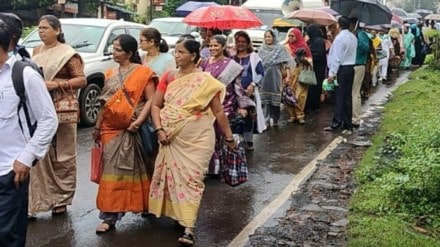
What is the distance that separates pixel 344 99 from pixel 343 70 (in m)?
0.49

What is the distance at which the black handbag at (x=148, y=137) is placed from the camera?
581 centimetres

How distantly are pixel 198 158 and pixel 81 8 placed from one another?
26117 mm

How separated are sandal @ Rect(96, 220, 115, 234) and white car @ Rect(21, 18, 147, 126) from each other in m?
5.30

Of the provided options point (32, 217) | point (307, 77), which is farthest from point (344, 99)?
point (32, 217)

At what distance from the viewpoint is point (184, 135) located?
5531mm

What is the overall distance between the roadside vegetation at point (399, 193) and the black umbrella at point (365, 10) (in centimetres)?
280

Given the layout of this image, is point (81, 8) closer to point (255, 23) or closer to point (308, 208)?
point (255, 23)

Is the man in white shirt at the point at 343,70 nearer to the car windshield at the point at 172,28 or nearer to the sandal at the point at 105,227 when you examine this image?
the sandal at the point at 105,227

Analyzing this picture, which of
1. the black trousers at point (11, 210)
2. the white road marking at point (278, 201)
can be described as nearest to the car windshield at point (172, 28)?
the white road marking at point (278, 201)

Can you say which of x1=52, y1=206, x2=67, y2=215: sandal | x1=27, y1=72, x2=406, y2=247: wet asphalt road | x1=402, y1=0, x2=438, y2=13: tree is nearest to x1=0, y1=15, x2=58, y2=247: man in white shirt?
x1=27, y1=72, x2=406, y2=247: wet asphalt road

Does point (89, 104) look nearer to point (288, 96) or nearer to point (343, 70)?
point (288, 96)

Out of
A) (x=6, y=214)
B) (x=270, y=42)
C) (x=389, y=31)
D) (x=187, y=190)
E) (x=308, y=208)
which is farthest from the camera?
(x=389, y=31)

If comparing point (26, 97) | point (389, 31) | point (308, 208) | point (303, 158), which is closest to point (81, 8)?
point (389, 31)

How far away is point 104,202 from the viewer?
18.7 ft
